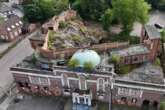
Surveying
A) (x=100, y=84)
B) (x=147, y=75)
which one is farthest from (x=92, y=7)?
(x=100, y=84)

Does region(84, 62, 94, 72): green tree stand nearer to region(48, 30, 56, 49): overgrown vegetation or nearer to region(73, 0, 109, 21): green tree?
region(48, 30, 56, 49): overgrown vegetation

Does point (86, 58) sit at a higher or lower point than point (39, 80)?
higher

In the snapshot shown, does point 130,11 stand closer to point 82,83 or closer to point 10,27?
point 82,83

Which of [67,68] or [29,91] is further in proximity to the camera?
[29,91]

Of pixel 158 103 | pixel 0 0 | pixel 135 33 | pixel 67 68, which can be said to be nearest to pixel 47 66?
pixel 67 68

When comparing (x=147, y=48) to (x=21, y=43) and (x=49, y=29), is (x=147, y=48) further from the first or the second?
(x=21, y=43)
